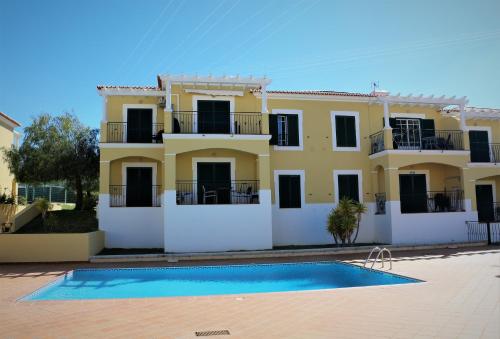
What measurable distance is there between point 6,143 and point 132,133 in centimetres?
854

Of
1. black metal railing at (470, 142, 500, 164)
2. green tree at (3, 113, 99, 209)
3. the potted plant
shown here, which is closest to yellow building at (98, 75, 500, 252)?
black metal railing at (470, 142, 500, 164)

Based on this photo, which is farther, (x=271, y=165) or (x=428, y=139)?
(x=428, y=139)

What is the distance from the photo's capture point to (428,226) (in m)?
19.2

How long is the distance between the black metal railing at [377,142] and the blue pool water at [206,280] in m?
7.86

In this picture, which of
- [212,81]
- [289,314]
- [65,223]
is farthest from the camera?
[65,223]

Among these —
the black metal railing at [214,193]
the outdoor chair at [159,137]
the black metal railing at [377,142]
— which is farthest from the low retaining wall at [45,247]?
the black metal railing at [377,142]

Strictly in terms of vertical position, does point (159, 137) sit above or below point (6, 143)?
below

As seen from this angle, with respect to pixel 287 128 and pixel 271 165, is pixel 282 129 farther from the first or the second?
pixel 271 165

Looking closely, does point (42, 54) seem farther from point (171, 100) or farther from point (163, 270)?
point (163, 270)

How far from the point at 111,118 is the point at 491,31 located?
15.4m

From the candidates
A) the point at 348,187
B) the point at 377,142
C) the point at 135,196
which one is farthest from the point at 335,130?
the point at 135,196

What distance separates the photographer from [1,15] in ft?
40.9

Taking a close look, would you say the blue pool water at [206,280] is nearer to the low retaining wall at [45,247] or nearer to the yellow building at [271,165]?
the low retaining wall at [45,247]

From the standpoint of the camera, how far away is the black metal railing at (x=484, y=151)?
22280 mm
